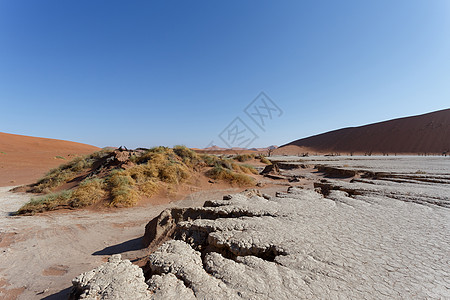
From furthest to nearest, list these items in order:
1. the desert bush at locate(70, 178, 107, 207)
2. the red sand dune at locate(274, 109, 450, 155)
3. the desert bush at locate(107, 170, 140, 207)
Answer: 1. the red sand dune at locate(274, 109, 450, 155)
2. the desert bush at locate(107, 170, 140, 207)
3. the desert bush at locate(70, 178, 107, 207)

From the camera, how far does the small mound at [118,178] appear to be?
7.03 metres

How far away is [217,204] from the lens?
14.8 feet

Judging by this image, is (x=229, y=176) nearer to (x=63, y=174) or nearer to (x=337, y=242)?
(x=337, y=242)

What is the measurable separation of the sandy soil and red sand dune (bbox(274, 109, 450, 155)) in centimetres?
5676

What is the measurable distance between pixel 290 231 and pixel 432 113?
8324cm

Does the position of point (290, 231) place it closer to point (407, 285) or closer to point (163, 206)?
point (407, 285)

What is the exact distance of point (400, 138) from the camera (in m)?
51.2

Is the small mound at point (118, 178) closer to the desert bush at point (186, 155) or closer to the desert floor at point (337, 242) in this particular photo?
the desert bush at point (186, 155)

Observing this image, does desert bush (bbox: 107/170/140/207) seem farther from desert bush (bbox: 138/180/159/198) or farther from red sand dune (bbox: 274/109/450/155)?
red sand dune (bbox: 274/109/450/155)

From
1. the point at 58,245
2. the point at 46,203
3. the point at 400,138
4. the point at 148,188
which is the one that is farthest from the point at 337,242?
the point at 400,138

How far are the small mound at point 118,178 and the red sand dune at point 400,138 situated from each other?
2007 inches

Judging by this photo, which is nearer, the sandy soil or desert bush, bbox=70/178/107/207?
the sandy soil

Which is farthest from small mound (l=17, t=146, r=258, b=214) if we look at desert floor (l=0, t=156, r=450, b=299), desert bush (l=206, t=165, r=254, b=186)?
desert floor (l=0, t=156, r=450, b=299)

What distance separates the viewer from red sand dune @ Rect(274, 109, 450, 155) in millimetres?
44656
